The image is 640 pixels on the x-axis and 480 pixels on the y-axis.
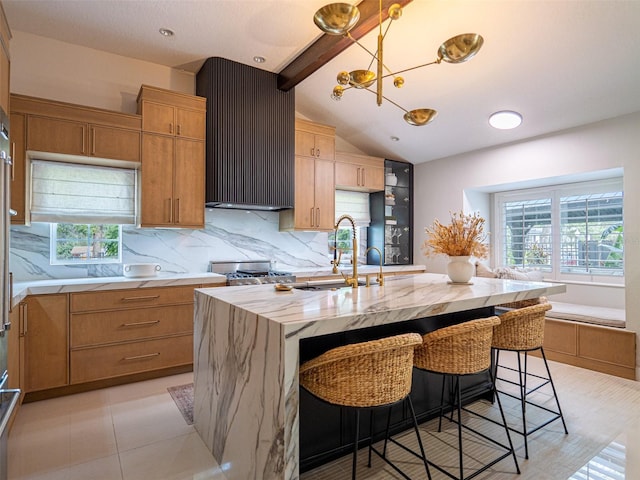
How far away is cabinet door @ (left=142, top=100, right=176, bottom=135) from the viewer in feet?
11.2

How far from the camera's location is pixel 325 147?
15.4 ft

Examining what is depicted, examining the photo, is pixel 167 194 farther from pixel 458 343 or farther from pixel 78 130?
pixel 458 343

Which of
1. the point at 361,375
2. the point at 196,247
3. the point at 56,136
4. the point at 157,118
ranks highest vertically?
the point at 157,118

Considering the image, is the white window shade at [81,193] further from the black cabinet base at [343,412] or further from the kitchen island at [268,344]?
the black cabinet base at [343,412]

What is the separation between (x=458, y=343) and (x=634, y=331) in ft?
8.57

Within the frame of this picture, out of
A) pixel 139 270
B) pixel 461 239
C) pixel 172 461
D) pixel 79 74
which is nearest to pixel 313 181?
pixel 139 270

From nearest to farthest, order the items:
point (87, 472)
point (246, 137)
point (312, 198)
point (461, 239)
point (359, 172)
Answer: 1. point (87, 472)
2. point (461, 239)
3. point (246, 137)
4. point (312, 198)
5. point (359, 172)

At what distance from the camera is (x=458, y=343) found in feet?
6.13

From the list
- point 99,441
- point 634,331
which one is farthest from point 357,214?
point 99,441

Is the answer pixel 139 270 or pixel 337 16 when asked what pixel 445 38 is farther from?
pixel 139 270

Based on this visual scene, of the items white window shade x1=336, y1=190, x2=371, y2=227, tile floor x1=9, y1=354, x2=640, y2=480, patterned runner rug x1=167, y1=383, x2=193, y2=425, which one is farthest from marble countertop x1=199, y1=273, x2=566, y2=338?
white window shade x1=336, y1=190, x2=371, y2=227

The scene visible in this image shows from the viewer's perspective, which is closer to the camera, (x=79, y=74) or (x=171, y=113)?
(x=79, y=74)

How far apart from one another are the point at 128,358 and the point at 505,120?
444cm

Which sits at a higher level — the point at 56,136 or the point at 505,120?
the point at 505,120
